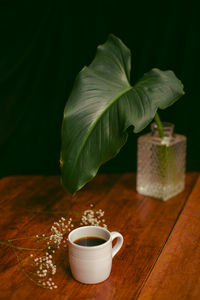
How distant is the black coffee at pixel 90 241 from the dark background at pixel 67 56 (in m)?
0.80

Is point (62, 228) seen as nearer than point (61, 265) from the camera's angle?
No

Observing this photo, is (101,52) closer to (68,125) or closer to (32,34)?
(68,125)

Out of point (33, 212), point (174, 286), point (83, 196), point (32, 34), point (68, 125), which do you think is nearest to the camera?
point (174, 286)

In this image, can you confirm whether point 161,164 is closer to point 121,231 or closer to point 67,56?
point 121,231

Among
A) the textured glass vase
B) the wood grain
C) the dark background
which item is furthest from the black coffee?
the dark background

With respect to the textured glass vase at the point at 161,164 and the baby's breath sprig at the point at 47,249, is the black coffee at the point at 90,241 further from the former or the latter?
the textured glass vase at the point at 161,164

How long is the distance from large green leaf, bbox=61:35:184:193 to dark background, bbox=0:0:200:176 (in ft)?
1.72

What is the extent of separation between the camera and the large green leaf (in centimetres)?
109

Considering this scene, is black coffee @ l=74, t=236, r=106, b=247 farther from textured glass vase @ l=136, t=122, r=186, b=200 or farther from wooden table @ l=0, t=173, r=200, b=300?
textured glass vase @ l=136, t=122, r=186, b=200

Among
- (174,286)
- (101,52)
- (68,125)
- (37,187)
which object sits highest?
(101,52)

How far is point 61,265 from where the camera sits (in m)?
1.00

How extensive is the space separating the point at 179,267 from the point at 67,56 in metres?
1.05

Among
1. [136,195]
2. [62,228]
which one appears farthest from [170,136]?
[62,228]

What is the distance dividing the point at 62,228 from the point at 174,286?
0.39 metres
